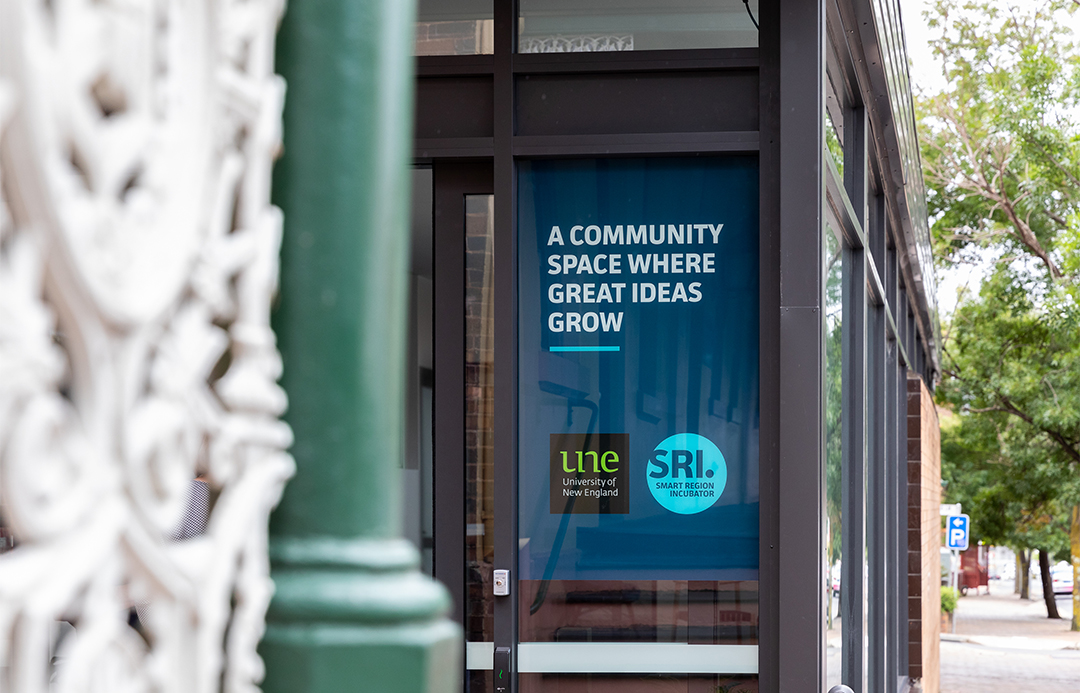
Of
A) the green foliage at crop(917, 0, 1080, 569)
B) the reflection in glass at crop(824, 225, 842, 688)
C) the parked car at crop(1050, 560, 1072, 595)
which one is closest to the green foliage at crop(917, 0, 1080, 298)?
the green foliage at crop(917, 0, 1080, 569)

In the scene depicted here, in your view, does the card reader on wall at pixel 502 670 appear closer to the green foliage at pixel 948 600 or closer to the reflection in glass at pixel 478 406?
the reflection in glass at pixel 478 406

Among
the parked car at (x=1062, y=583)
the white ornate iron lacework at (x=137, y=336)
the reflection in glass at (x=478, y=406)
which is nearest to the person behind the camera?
the white ornate iron lacework at (x=137, y=336)

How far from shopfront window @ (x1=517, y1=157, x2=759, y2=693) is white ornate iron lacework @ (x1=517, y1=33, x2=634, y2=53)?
430mm

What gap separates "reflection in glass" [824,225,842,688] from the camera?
4889 millimetres

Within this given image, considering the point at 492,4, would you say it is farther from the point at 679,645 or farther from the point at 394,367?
the point at 394,367

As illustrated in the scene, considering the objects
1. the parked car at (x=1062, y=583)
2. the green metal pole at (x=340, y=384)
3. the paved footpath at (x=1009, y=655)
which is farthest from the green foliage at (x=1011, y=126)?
the parked car at (x=1062, y=583)

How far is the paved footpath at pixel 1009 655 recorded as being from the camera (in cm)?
1895

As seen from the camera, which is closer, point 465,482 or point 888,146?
point 465,482

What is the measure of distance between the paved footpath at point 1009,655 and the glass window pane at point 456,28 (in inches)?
626

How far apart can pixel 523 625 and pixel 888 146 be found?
454 cm

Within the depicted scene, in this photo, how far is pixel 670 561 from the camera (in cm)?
411

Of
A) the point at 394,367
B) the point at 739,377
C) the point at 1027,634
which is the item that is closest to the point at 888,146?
the point at 739,377

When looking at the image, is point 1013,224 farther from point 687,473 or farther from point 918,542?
point 687,473

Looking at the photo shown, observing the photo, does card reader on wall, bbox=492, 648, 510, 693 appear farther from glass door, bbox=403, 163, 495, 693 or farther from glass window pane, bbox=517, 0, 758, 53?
glass window pane, bbox=517, 0, 758, 53
